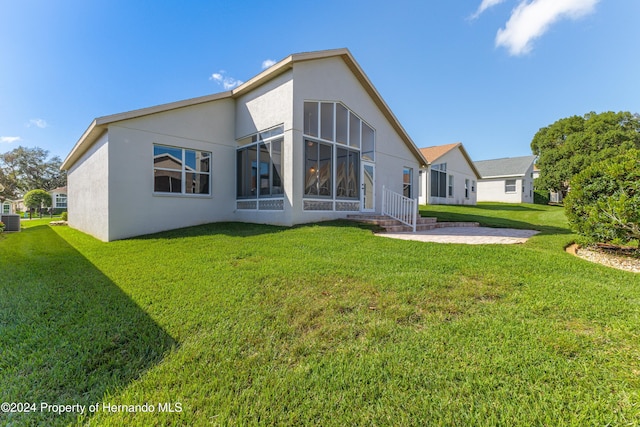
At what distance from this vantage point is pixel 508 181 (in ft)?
86.4

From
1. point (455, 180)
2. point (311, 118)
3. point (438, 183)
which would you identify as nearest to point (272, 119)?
point (311, 118)

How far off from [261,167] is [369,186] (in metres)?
4.50

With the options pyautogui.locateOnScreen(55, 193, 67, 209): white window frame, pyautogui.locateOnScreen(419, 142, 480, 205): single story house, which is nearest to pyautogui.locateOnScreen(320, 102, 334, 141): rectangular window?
pyautogui.locateOnScreen(419, 142, 480, 205): single story house

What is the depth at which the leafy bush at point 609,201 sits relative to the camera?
14.7 ft

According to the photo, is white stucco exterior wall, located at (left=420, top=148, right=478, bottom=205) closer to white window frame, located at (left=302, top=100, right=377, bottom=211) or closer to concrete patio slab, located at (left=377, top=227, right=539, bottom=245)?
white window frame, located at (left=302, top=100, right=377, bottom=211)

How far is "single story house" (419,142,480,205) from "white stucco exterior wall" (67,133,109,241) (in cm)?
1651

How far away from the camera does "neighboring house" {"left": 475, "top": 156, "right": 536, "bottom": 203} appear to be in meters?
25.6

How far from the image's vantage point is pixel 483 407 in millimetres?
1607

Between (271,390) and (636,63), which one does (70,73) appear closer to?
(271,390)

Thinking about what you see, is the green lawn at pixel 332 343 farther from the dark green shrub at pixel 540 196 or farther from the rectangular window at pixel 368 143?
the dark green shrub at pixel 540 196

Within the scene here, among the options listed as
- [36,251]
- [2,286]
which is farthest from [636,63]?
[36,251]

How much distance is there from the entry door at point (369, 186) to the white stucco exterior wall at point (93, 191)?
8.58 m

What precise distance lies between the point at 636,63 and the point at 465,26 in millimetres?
5822

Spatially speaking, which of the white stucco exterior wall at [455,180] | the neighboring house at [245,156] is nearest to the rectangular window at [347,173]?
the neighboring house at [245,156]
